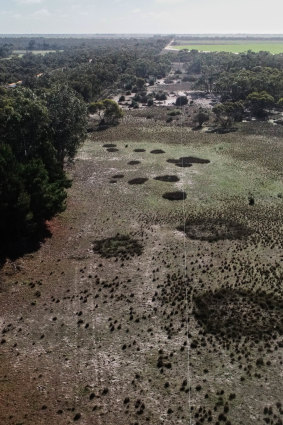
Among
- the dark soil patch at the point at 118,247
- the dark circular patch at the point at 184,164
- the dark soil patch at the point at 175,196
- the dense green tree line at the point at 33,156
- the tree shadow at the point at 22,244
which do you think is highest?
the dense green tree line at the point at 33,156

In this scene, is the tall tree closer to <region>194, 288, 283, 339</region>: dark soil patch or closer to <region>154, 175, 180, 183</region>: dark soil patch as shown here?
<region>154, 175, 180, 183</region>: dark soil patch

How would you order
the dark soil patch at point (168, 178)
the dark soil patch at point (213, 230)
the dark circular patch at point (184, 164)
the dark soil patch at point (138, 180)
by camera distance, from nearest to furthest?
the dark soil patch at point (213, 230)
the dark soil patch at point (138, 180)
the dark soil patch at point (168, 178)
the dark circular patch at point (184, 164)

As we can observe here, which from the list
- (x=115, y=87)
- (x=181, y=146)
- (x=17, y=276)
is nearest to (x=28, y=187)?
(x=17, y=276)

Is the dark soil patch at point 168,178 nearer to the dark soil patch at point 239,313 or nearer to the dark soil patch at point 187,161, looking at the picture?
the dark soil patch at point 187,161

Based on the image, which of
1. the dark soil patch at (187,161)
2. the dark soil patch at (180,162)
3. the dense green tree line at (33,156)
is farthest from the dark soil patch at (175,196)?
the dense green tree line at (33,156)

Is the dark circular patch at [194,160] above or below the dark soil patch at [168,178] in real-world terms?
above

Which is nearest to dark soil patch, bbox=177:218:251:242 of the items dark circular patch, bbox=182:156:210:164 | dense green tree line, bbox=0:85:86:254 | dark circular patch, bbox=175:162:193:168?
dense green tree line, bbox=0:85:86:254
